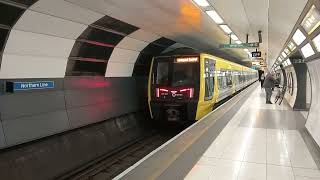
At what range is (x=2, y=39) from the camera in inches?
235

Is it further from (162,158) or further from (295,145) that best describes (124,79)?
(162,158)

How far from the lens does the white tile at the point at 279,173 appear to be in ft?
14.7

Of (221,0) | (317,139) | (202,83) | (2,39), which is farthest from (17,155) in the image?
(202,83)

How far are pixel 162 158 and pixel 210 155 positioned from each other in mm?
2347

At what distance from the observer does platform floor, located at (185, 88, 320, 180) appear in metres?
4.59

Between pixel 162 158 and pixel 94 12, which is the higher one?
pixel 94 12

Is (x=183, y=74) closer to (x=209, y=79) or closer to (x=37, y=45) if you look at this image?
(x=209, y=79)

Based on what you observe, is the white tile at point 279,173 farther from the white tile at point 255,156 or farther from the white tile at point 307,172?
the white tile at point 255,156

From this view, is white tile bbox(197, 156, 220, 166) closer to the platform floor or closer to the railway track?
the platform floor

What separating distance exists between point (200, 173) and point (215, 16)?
513 cm

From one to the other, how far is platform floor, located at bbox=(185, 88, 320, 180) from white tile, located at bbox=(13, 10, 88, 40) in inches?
159

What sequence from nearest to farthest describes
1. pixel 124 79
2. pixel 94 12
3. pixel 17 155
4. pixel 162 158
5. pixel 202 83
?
pixel 162 158 → pixel 17 155 → pixel 94 12 → pixel 202 83 → pixel 124 79

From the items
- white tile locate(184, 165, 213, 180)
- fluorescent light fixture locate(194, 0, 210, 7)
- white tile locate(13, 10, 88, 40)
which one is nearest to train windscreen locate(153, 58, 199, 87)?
fluorescent light fixture locate(194, 0, 210, 7)

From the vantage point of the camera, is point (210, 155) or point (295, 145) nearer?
point (210, 155)
